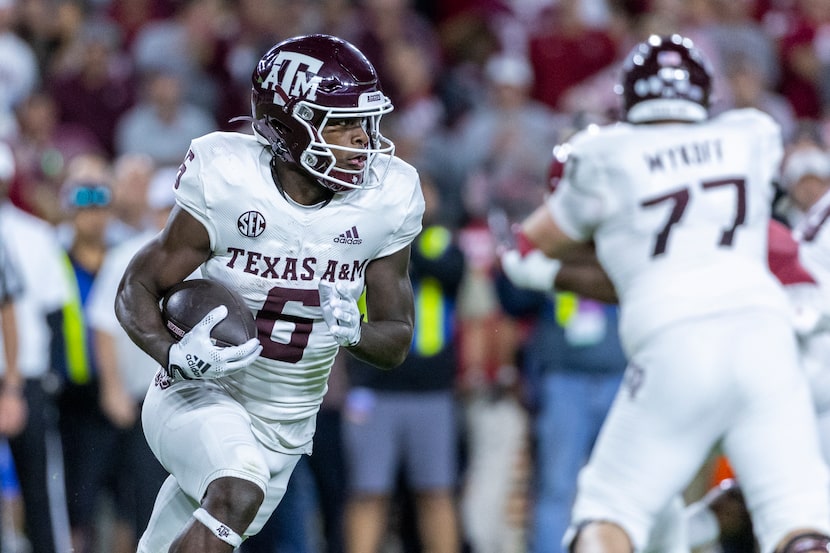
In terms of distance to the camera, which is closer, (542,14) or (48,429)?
(48,429)

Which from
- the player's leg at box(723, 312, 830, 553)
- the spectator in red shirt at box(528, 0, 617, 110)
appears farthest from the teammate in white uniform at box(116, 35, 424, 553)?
the spectator in red shirt at box(528, 0, 617, 110)

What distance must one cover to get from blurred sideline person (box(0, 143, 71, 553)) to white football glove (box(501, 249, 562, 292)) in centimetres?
258

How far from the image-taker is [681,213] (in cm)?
459

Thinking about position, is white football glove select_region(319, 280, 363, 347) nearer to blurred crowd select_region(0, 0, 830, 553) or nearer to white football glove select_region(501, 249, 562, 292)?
white football glove select_region(501, 249, 562, 292)

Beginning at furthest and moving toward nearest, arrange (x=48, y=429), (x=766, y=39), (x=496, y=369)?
(x=766, y=39)
(x=496, y=369)
(x=48, y=429)

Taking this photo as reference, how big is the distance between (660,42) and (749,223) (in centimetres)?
74

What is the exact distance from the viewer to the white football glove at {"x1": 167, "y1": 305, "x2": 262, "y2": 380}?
3.81 meters

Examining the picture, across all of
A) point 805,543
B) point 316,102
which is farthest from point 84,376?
point 805,543

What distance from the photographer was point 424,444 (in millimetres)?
7039

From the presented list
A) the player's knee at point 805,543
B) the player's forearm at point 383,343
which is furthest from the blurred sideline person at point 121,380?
the player's knee at point 805,543

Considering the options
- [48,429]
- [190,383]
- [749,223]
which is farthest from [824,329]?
[48,429]

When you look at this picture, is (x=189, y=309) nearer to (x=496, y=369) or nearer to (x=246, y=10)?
(x=496, y=369)

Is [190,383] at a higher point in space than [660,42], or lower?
lower

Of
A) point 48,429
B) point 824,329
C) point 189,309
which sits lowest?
point 48,429
